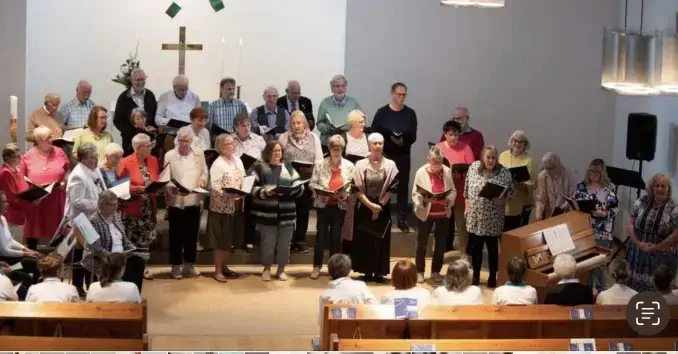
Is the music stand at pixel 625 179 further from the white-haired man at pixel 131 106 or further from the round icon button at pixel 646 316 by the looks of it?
the white-haired man at pixel 131 106

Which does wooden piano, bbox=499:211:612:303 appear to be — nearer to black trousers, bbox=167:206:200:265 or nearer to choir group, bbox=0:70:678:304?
choir group, bbox=0:70:678:304

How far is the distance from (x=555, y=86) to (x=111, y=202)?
5832 millimetres

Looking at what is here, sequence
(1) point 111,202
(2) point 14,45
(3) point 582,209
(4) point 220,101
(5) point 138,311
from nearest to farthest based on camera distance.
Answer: (5) point 138,311, (1) point 111,202, (3) point 582,209, (4) point 220,101, (2) point 14,45

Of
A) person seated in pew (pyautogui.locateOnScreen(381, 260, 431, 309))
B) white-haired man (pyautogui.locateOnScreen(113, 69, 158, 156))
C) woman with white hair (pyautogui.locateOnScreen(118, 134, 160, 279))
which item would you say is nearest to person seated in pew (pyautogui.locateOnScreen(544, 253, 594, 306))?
person seated in pew (pyautogui.locateOnScreen(381, 260, 431, 309))

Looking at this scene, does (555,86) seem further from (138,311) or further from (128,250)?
(138,311)

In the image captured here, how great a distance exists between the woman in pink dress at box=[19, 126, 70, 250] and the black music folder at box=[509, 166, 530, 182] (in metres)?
3.61

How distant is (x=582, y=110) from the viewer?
1247cm

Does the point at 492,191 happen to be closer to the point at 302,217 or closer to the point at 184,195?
the point at 302,217

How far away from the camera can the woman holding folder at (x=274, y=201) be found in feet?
31.0

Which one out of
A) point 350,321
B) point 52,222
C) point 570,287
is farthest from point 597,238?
point 52,222

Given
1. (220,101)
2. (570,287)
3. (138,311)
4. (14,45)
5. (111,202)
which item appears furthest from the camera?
(14,45)

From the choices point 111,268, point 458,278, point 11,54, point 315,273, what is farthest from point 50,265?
point 11,54

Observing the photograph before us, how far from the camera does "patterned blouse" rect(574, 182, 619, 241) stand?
30.1 ft

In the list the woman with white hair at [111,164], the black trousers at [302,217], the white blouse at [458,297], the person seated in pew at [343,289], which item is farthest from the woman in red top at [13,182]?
the white blouse at [458,297]
